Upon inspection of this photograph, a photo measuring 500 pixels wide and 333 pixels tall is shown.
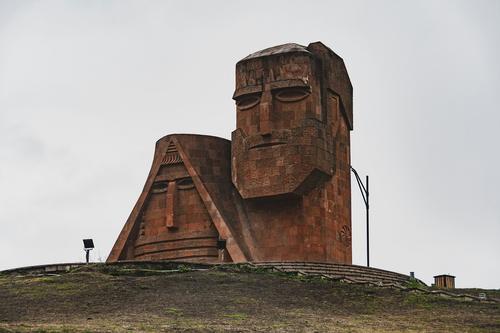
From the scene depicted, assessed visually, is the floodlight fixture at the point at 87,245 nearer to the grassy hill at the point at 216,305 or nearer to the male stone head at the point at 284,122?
the grassy hill at the point at 216,305

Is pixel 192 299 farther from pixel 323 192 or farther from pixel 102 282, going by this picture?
pixel 323 192

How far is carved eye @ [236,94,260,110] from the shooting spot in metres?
36.7

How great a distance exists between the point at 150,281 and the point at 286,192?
8028 mm

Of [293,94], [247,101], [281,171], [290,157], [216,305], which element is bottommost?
[216,305]

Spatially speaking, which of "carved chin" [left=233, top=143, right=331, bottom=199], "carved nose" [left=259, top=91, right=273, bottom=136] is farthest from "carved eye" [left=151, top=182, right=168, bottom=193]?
"carved nose" [left=259, top=91, right=273, bottom=136]

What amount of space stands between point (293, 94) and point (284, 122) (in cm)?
90

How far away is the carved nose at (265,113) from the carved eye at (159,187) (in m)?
3.71

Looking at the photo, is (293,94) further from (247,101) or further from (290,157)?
(290,157)

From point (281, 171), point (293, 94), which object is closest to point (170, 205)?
point (281, 171)

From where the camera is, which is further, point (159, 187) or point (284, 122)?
point (159, 187)

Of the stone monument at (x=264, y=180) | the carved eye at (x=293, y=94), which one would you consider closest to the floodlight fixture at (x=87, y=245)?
the stone monument at (x=264, y=180)

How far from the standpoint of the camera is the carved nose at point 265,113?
36094 mm

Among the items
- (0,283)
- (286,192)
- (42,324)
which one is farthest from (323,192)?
(42,324)

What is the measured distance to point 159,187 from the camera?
3791 centimetres
